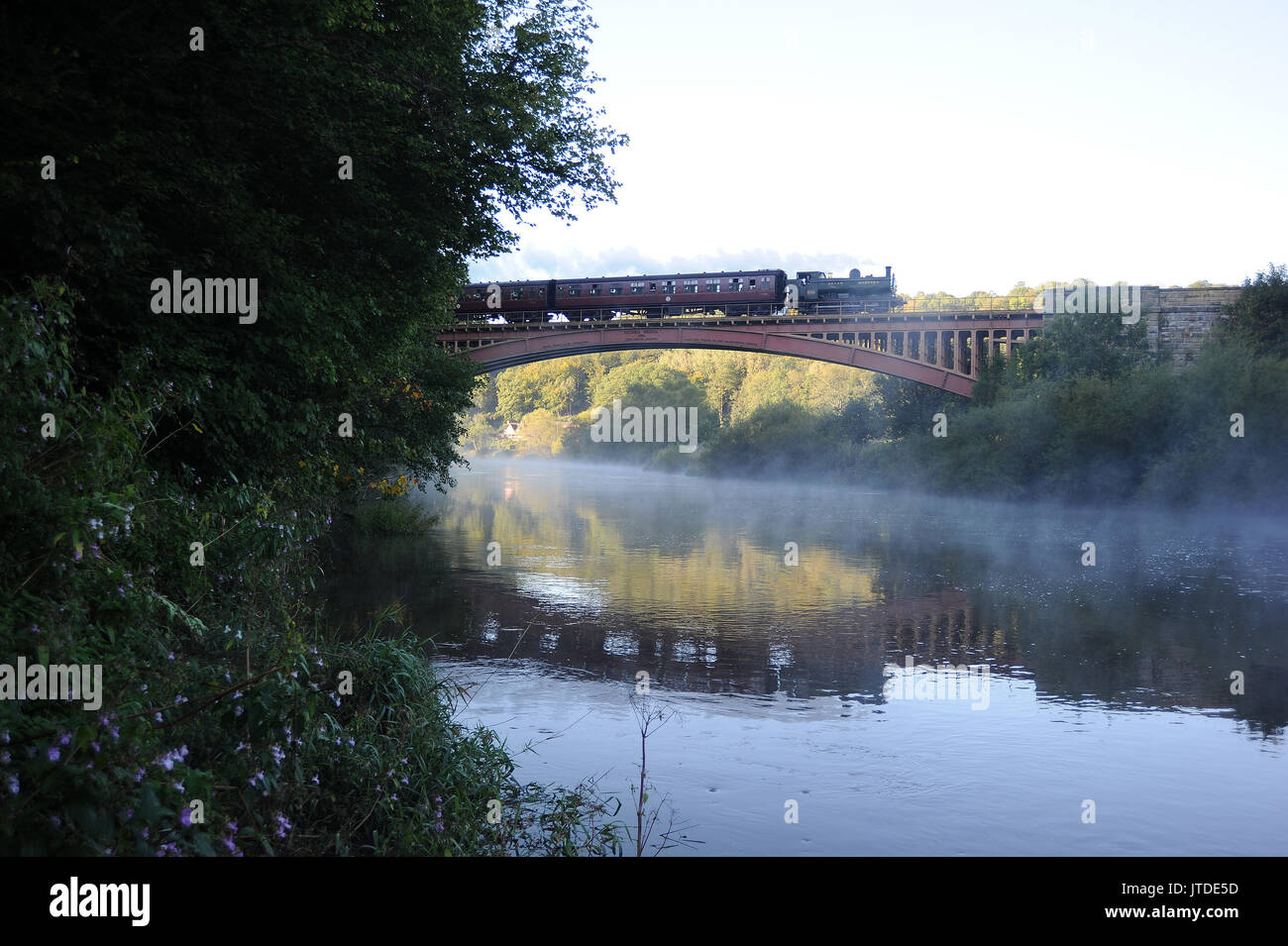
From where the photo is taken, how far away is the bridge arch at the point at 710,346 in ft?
153

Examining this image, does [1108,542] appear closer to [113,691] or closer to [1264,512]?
[1264,512]

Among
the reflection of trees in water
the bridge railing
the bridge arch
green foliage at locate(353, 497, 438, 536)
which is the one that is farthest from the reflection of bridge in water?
the bridge railing

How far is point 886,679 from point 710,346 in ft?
129

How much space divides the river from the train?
25669 mm

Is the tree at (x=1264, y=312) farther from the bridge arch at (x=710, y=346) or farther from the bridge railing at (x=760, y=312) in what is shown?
the bridge arch at (x=710, y=346)

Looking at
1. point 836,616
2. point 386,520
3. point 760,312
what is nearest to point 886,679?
point 836,616

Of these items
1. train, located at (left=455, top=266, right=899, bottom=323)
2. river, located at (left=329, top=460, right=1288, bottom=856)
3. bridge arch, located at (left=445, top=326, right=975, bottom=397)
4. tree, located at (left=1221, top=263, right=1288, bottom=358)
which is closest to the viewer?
Result: river, located at (left=329, top=460, right=1288, bottom=856)

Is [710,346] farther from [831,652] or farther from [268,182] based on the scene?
[268,182]

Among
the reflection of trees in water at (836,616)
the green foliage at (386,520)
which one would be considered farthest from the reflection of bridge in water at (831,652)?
the green foliage at (386,520)

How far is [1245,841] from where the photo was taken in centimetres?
762

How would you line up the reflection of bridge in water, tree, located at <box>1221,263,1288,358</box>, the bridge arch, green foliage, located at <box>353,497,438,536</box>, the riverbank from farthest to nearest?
the bridge arch < tree, located at <box>1221,263,1288,358</box> < green foliage, located at <box>353,497,438,536</box> < the reflection of bridge in water < the riverbank

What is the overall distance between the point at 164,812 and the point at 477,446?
423ft

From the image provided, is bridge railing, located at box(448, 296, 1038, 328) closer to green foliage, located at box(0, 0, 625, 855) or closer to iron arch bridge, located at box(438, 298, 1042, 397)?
iron arch bridge, located at box(438, 298, 1042, 397)

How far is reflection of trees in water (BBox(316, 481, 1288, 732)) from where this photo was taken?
12789 millimetres
